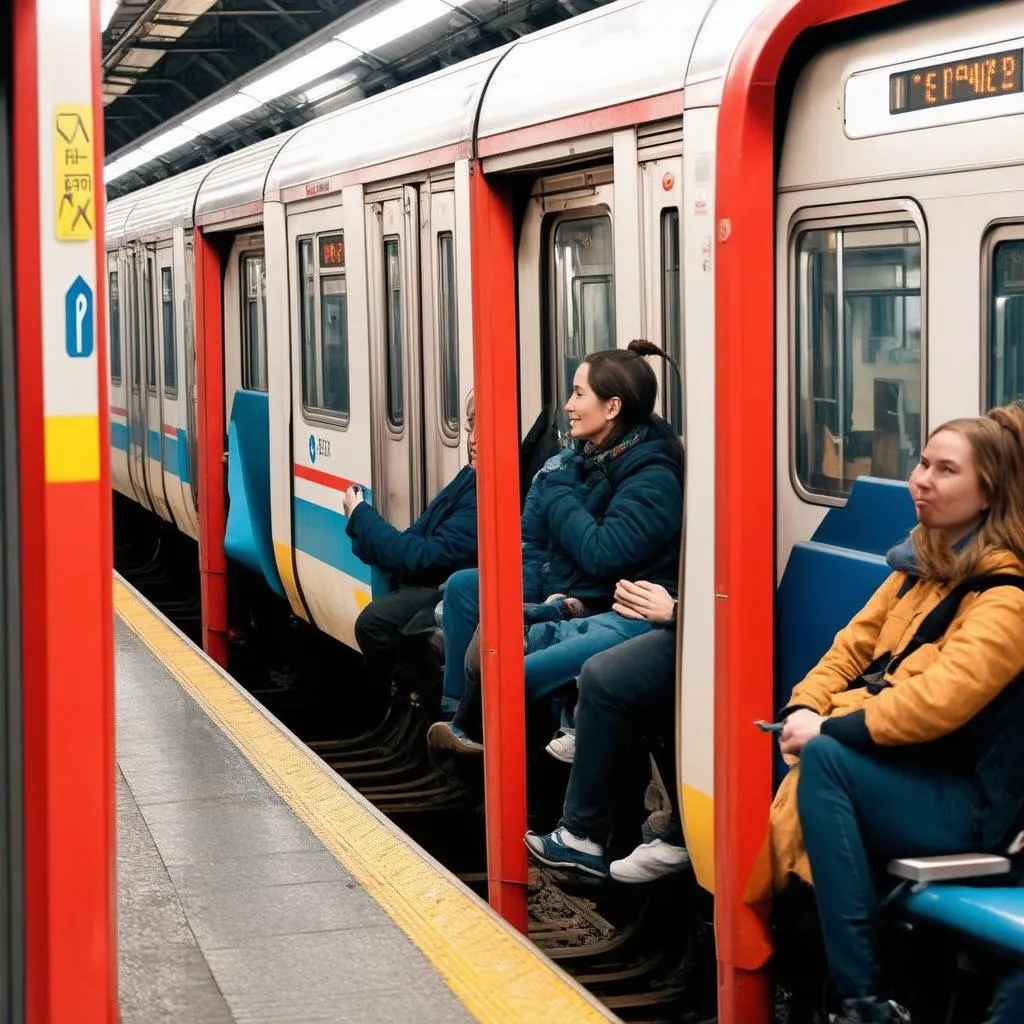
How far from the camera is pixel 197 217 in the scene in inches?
441

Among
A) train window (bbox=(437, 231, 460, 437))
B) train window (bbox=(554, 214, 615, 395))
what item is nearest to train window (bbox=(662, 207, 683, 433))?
train window (bbox=(554, 214, 615, 395))

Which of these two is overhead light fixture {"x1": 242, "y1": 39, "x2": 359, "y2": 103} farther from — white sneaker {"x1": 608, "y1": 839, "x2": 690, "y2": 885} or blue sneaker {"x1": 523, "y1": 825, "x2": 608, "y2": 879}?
white sneaker {"x1": 608, "y1": 839, "x2": 690, "y2": 885}

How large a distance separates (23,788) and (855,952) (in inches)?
66.6

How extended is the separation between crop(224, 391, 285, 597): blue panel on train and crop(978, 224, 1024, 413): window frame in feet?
21.3

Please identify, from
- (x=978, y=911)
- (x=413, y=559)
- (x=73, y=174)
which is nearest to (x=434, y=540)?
(x=413, y=559)

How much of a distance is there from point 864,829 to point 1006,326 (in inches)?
40.6

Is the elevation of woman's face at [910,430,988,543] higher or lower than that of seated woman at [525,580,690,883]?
higher

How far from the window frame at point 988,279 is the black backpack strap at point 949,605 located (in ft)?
1.19

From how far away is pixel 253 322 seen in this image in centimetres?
1064

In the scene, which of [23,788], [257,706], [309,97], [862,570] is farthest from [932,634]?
[309,97]

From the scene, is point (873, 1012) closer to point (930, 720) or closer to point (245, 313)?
point (930, 720)

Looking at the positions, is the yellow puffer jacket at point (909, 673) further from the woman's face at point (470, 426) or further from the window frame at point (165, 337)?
the window frame at point (165, 337)

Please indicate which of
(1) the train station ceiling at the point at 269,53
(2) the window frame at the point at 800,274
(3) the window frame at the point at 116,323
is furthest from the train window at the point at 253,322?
(2) the window frame at the point at 800,274

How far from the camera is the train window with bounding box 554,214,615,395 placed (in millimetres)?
5789
